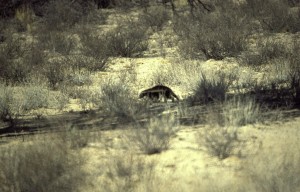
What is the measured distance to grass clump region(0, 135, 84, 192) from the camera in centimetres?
571

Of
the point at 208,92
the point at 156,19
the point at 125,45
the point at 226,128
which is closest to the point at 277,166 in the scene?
the point at 226,128

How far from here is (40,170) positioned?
19.2 ft

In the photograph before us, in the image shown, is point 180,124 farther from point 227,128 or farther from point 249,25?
point 249,25

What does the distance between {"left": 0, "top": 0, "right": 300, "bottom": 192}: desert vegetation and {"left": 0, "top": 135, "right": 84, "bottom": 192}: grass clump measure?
0.01 meters

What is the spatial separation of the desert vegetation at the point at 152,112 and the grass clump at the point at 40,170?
13mm

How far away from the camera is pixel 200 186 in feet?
18.3

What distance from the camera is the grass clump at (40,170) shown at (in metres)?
5.71

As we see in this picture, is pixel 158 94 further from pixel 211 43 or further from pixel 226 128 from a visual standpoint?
pixel 211 43

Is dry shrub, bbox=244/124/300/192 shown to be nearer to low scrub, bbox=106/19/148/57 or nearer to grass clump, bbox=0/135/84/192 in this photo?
grass clump, bbox=0/135/84/192

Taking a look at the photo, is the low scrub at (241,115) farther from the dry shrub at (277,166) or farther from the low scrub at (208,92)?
the low scrub at (208,92)

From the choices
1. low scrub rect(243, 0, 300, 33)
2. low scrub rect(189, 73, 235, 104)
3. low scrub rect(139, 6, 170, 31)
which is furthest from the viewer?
low scrub rect(139, 6, 170, 31)

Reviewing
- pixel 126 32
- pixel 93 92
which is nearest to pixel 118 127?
pixel 93 92

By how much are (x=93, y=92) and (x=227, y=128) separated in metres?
5.65

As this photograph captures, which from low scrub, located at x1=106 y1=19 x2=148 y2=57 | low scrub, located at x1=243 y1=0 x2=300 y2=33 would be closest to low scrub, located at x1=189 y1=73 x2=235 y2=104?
low scrub, located at x1=106 y1=19 x2=148 y2=57
